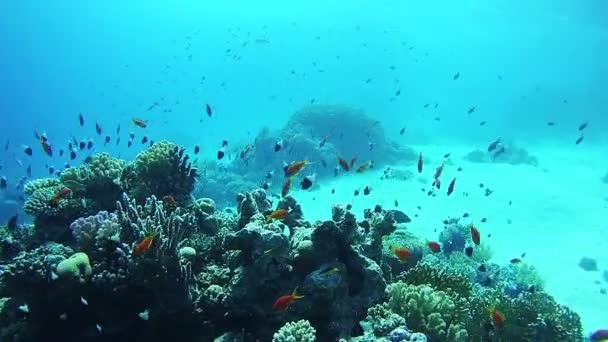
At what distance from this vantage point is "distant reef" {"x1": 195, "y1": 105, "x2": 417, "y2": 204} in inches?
1029

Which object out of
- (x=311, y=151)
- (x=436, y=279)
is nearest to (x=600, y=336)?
(x=436, y=279)

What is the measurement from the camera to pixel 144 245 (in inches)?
182

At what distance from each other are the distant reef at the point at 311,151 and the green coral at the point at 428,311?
18360mm

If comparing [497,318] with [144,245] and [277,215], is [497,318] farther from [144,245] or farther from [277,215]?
[144,245]

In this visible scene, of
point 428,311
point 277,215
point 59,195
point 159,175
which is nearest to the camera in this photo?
point 428,311

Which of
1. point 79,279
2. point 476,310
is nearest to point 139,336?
point 79,279

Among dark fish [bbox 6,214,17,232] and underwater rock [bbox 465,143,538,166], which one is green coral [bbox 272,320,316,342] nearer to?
dark fish [bbox 6,214,17,232]

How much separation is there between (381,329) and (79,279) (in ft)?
11.9

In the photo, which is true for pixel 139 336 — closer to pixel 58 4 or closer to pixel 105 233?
pixel 105 233

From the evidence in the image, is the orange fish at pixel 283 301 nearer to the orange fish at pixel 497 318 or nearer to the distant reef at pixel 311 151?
the orange fish at pixel 497 318

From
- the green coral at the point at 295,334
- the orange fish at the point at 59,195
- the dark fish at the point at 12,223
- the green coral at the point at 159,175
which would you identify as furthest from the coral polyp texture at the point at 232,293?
the dark fish at the point at 12,223

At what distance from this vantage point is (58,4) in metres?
129

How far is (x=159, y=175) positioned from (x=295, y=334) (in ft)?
15.9

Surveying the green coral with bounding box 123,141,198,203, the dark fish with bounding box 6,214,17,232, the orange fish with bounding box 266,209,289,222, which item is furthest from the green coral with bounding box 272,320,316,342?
the dark fish with bounding box 6,214,17,232
